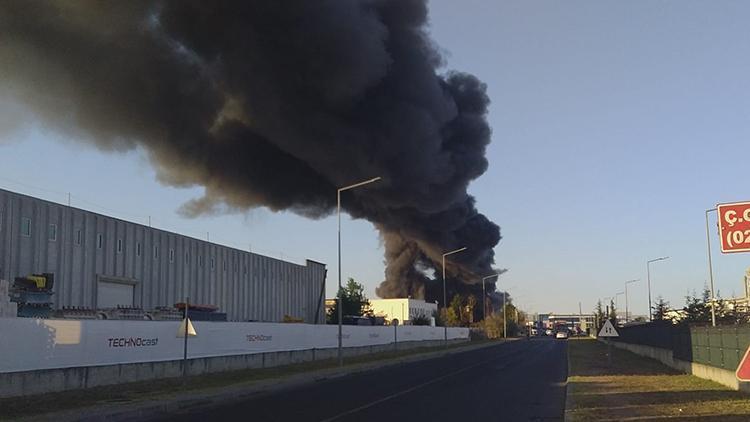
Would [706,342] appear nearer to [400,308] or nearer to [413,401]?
[413,401]

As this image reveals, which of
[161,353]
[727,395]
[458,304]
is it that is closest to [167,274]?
[161,353]

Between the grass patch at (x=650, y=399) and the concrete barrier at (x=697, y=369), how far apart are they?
0.24 m

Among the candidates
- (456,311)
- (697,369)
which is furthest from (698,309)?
(456,311)

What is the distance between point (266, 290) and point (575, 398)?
4094cm

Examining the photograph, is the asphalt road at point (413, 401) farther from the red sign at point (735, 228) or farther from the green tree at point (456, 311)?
the green tree at point (456, 311)

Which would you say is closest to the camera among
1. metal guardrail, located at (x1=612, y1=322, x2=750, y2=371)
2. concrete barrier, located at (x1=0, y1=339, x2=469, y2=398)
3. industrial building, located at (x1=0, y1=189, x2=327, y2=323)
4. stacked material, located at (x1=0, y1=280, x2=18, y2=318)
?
concrete barrier, located at (x1=0, y1=339, x2=469, y2=398)

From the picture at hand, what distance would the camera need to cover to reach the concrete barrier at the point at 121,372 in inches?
714

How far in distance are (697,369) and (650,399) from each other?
8878 millimetres

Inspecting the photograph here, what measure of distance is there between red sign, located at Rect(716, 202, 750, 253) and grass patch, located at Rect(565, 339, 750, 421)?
472 centimetres

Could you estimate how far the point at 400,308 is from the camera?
86.8 m

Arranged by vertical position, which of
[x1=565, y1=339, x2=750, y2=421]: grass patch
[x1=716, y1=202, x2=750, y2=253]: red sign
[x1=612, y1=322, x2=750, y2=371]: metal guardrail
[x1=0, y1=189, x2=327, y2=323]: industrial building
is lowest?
[x1=565, y1=339, x2=750, y2=421]: grass patch

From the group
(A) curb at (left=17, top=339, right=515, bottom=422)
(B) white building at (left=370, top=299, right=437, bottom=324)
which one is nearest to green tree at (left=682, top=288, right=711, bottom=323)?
(A) curb at (left=17, top=339, right=515, bottom=422)

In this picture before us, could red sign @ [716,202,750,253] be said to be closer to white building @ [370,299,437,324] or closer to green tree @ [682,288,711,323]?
green tree @ [682,288,711,323]

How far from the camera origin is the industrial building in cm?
3175
